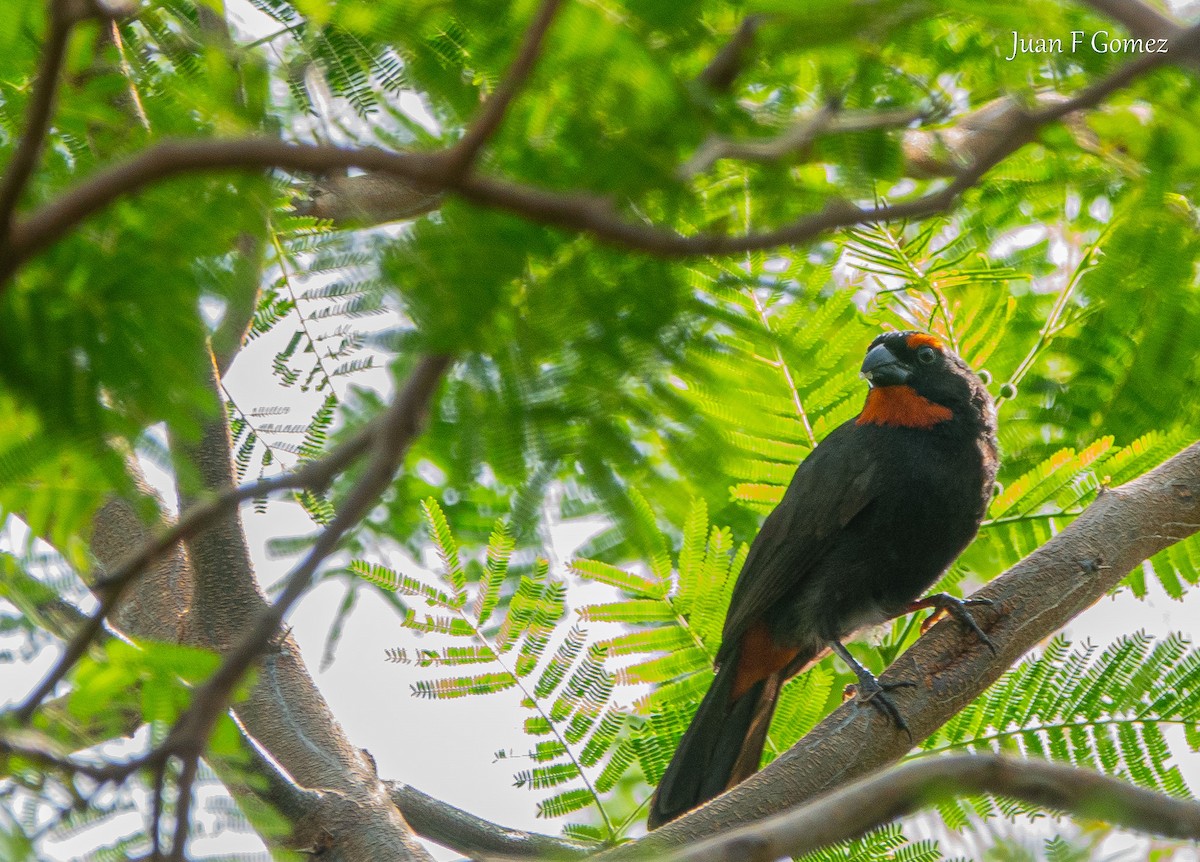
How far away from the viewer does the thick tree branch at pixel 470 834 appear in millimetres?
4176

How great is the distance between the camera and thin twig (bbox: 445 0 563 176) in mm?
1512

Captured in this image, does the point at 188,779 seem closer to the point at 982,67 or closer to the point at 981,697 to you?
the point at 982,67

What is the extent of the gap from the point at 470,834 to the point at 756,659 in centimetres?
Result: 128

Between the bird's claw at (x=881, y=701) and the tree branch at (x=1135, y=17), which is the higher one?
the tree branch at (x=1135, y=17)

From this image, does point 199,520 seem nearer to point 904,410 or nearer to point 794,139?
point 794,139

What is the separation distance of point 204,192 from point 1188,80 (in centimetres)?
196

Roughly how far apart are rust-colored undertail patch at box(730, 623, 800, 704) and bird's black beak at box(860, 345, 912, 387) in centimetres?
109

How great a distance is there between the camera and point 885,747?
3898 millimetres

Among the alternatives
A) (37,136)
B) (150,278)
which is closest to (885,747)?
(150,278)

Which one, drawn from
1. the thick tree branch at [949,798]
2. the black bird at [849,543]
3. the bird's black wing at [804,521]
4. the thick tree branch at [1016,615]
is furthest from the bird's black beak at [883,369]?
the thick tree branch at [949,798]

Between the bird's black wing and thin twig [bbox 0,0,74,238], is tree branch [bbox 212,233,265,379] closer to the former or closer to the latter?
thin twig [bbox 0,0,74,238]

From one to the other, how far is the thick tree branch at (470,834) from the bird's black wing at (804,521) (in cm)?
95

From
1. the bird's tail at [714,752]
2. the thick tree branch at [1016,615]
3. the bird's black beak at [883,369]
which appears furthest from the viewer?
the bird's black beak at [883,369]

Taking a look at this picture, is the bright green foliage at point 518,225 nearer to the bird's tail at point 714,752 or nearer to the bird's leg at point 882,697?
the bird's leg at point 882,697
